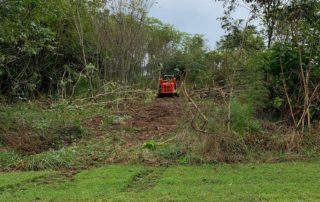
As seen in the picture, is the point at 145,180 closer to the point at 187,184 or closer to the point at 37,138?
the point at 187,184

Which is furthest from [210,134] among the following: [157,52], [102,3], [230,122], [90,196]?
[157,52]

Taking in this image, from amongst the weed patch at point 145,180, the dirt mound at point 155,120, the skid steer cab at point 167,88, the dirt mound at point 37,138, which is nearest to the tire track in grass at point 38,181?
the weed patch at point 145,180

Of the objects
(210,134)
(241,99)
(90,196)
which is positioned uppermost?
(241,99)

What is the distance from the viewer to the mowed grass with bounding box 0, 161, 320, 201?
6324 millimetres

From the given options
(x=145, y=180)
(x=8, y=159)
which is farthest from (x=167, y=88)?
(x=145, y=180)

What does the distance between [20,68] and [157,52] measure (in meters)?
9.21

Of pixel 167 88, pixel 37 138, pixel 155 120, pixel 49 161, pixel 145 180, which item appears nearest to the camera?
pixel 145 180

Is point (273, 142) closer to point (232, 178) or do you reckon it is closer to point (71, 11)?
point (232, 178)

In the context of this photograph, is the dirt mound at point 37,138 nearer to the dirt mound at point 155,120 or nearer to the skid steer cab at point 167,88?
the dirt mound at point 155,120

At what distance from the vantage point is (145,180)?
7.79 m

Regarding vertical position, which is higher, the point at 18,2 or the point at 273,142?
the point at 18,2

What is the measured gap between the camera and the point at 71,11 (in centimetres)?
2031

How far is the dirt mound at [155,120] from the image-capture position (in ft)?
41.7

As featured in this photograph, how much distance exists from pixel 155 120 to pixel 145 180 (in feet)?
24.2
